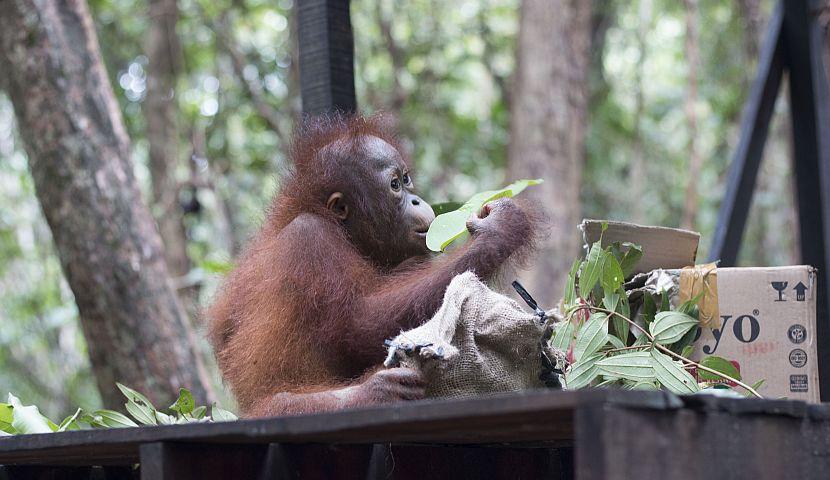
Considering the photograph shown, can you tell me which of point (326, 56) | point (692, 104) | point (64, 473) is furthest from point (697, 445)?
point (692, 104)

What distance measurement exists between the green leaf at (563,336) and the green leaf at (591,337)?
64 mm

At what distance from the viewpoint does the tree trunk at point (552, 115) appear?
5.55 m

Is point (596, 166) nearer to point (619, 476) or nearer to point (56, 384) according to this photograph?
point (56, 384)

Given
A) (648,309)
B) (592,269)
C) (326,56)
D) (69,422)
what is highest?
(326,56)

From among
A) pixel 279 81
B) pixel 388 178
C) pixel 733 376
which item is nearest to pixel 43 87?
pixel 388 178

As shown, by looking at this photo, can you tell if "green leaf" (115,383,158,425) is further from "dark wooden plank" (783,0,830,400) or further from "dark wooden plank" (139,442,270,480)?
"dark wooden plank" (783,0,830,400)

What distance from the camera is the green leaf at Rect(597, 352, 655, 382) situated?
6.60 ft

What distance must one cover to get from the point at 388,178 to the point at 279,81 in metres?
5.37

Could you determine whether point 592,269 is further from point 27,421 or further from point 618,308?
point 27,421

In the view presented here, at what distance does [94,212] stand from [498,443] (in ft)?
7.52

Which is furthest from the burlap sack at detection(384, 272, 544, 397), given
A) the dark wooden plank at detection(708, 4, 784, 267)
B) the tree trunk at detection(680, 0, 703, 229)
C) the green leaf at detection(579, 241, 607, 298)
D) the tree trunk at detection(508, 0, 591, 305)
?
the tree trunk at detection(680, 0, 703, 229)

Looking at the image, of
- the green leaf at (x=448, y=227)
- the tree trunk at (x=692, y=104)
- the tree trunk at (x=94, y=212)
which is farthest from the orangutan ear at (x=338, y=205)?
the tree trunk at (x=692, y=104)

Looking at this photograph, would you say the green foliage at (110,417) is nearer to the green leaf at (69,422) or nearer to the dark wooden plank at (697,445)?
the green leaf at (69,422)

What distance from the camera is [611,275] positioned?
2.17 metres
